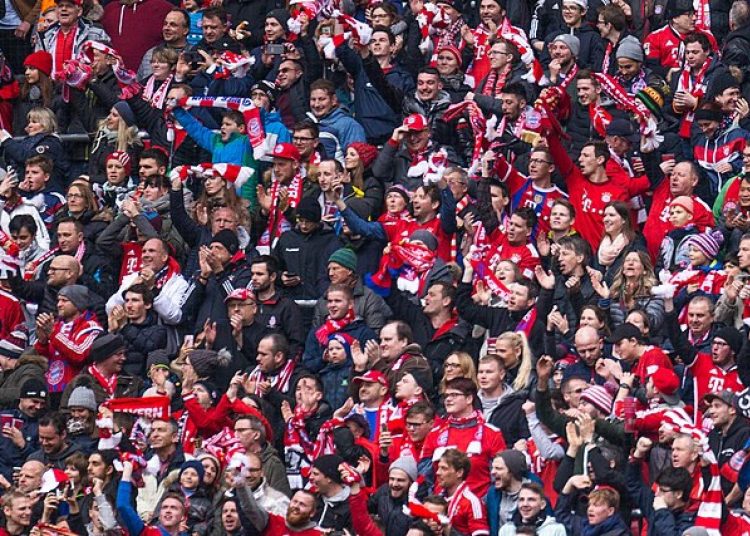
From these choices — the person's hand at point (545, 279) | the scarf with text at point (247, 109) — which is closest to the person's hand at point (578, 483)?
the person's hand at point (545, 279)

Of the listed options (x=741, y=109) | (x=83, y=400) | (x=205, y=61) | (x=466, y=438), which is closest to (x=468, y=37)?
(x=205, y=61)

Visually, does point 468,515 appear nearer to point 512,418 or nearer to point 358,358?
point 512,418

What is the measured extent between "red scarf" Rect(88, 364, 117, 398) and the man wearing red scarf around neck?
10.1 feet

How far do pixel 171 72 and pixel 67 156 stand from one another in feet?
3.95

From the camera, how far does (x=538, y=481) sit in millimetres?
18766

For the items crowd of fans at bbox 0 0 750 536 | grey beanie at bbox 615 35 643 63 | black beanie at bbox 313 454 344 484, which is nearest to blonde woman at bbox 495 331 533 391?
crowd of fans at bbox 0 0 750 536

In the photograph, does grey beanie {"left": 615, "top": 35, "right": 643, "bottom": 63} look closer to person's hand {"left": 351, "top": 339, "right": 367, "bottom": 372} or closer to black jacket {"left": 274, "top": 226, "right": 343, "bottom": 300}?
black jacket {"left": 274, "top": 226, "right": 343, "bottom": 300}

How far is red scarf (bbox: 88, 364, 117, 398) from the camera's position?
21.7m

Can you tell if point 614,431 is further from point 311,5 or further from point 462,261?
point 311,5

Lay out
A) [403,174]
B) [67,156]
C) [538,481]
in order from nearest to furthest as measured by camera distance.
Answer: [538,481]
[403,174]
[67,156]

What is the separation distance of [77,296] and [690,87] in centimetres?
523

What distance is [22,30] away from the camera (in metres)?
26.5

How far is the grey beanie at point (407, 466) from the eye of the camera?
1909cm

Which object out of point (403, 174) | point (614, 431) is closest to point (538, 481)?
point (614, 431)
